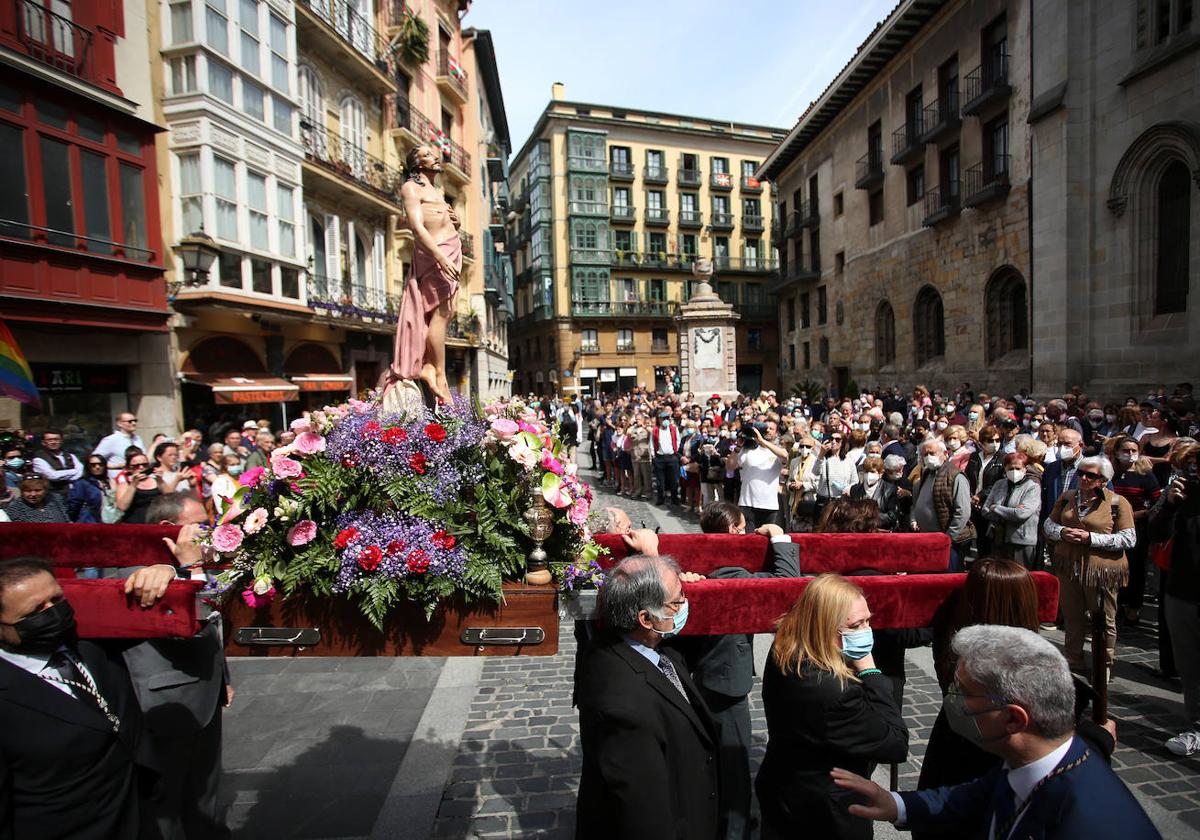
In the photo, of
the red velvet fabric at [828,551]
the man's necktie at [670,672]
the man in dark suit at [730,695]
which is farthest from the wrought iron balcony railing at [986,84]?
the man's necktie at [670,672]

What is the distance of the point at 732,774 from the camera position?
3529 millimetres

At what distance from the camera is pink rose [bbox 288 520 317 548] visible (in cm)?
285

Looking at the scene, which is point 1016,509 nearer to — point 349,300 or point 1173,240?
point 1173,240

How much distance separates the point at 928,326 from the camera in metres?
26.1

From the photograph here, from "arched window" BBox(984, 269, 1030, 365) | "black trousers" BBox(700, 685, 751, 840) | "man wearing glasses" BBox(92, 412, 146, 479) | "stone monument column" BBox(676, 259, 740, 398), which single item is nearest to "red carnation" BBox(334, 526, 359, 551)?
"black trousers" BBox(700, 685, 751, 840)

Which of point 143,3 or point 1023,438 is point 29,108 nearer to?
point 143,3

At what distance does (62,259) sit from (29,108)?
2.48 m

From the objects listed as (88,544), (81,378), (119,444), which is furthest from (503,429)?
(81,378)

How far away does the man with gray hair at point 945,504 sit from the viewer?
6691 millimetres

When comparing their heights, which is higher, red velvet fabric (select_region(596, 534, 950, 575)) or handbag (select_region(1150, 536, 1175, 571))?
red velvet fabric (select_region(596, 534, 950, 575))

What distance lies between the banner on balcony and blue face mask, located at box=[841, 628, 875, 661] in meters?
5.18

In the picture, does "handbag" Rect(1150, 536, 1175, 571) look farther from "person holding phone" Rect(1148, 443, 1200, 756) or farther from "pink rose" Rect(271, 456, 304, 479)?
"pink rose" Rect(271, 456, 304, 479)

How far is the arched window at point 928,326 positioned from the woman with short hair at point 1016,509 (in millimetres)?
21099

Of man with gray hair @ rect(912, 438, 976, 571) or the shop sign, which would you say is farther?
the shop sign
